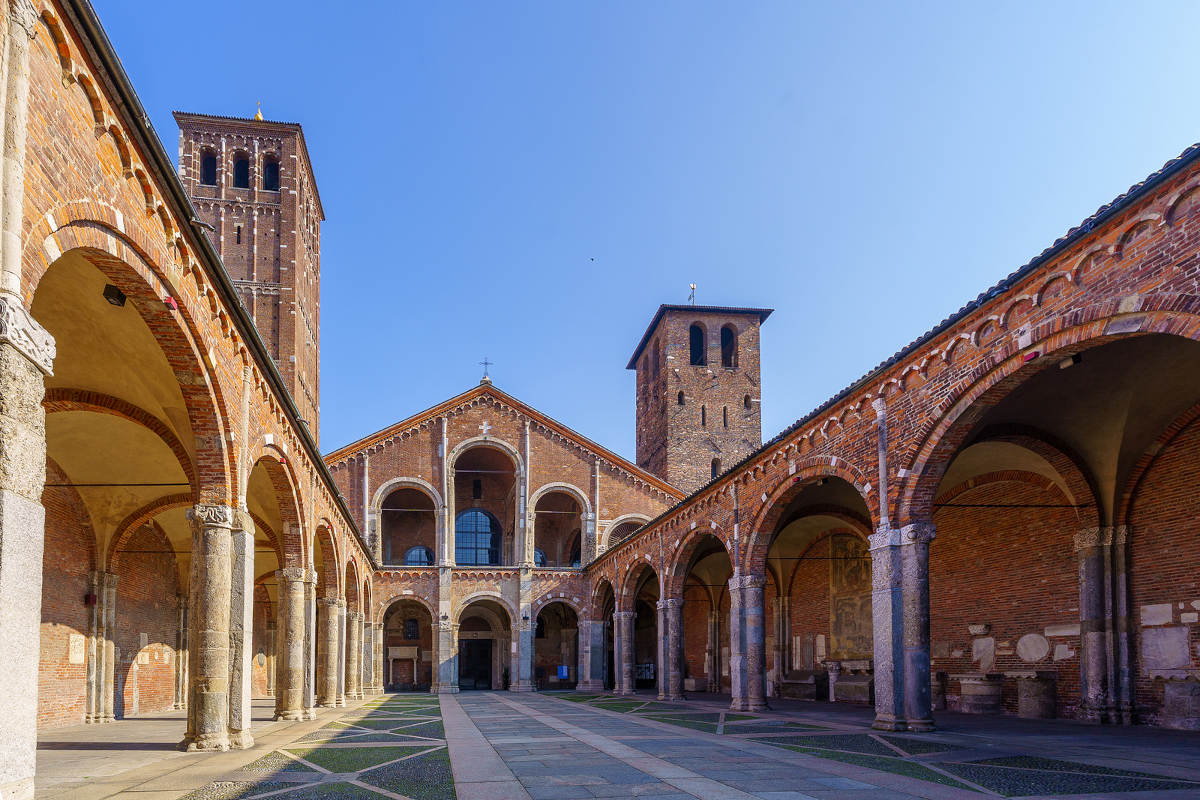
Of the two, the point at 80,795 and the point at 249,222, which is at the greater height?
the point at 249,222

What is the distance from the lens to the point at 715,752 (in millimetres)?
11438

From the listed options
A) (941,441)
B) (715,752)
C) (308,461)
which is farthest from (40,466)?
(308,461)

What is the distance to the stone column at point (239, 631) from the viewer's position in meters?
11.5

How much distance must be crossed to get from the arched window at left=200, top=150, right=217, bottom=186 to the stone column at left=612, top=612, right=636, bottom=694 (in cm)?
2338

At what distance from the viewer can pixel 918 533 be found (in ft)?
42.7

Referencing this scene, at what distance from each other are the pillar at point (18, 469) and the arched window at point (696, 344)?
41122 mm

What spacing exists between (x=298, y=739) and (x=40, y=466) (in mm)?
8589

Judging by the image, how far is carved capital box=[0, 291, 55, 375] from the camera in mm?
5477

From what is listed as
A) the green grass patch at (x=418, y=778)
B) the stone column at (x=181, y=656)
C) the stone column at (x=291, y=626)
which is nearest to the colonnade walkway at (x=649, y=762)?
the green grass patch at (x=418, y=778)

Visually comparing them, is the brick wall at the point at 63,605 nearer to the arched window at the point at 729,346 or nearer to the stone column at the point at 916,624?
the stone column at the point at 916,624

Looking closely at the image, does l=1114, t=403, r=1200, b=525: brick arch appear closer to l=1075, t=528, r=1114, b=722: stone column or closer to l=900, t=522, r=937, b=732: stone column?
l=1075, t=528, r=1114, b=722: stone column

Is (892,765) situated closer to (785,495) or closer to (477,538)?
(785,495)

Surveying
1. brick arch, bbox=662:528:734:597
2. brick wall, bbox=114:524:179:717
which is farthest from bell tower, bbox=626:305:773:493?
brick wall, bbox=114:524:179:717

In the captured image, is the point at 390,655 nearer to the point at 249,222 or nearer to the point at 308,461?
the point at 249,222
